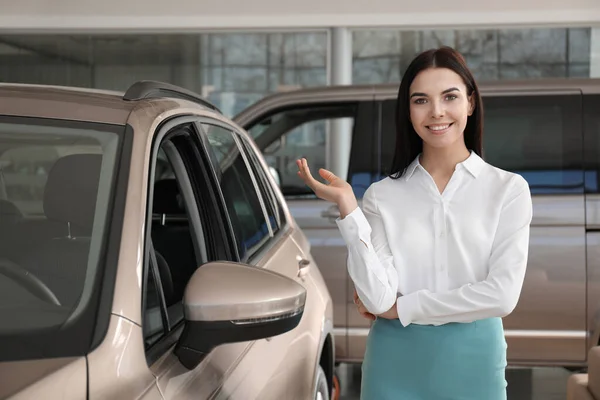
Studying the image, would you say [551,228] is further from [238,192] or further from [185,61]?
[185,61]

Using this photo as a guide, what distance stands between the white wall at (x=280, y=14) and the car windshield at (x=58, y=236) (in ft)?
22.5

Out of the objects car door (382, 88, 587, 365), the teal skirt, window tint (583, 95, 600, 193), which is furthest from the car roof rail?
window tint (583, 95, 600, 193)

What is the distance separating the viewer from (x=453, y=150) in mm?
2104

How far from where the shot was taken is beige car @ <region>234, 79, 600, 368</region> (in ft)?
16.2

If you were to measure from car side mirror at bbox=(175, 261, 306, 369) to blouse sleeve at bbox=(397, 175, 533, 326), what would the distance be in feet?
1.03

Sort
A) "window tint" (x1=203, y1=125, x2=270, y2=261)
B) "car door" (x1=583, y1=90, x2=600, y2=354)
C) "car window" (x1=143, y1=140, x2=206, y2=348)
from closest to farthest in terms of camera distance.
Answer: "car window" (x1=143, y1=140, x2=206, y2=348)
"window tint" (x1=203, y1=125, x2=270, y2=261)
"car door" (x1=583, y1=90, x2=600, y2=354)

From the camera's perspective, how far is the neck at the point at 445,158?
6.90 feet

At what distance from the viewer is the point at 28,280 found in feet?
5.88

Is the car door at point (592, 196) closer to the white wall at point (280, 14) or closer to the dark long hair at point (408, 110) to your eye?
the dark long hair at point (408, 110)

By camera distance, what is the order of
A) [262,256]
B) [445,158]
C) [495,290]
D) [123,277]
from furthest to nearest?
1. [262,256]
2. [445,158]
3. [495,290]
4. [123,277]

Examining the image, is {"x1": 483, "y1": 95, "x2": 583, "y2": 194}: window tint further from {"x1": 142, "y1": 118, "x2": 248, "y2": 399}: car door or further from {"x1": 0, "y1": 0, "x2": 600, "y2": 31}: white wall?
{"x1": 0, "y1": 0, "x2": 600, "y2": 31}: white wall

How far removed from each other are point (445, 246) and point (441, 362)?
0.86ft

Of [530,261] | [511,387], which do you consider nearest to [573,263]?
[530,261]

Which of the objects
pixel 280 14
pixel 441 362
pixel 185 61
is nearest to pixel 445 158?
pixel 441 362
